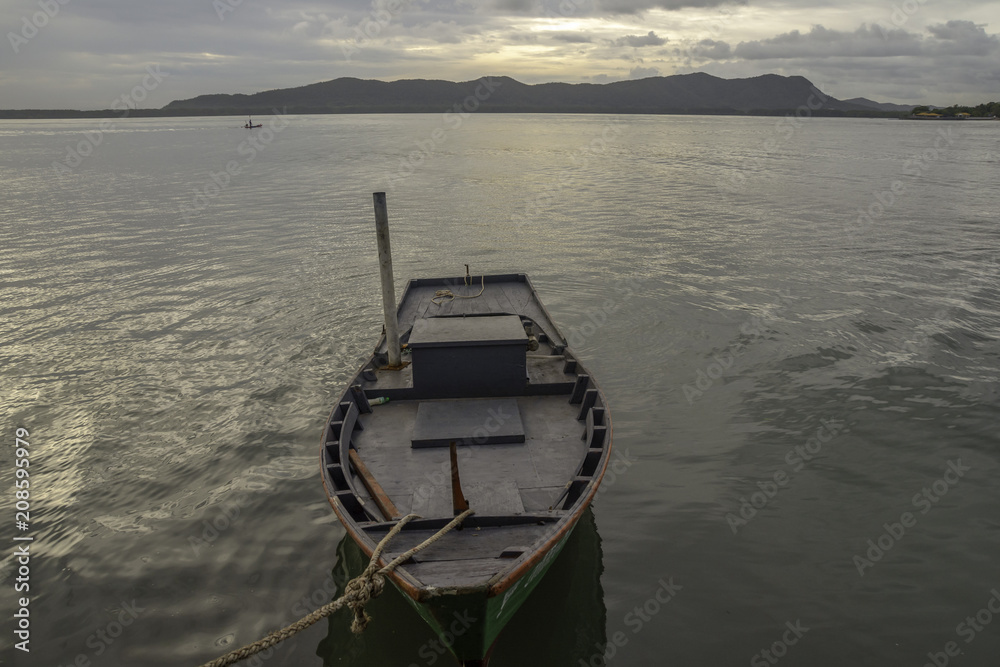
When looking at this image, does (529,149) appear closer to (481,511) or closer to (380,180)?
(380,180)

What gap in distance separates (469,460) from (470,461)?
0.10 feet

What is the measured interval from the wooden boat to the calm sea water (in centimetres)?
166

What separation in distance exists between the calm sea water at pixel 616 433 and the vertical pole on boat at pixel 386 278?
2.99m

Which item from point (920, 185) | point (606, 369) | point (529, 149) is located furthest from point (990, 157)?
point (606, 369)

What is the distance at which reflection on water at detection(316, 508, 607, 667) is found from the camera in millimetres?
7516

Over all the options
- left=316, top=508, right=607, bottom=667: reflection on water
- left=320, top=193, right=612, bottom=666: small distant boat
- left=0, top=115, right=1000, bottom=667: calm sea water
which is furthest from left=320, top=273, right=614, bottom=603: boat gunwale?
left=0, top=115, right=1000, bottom=667: calm sea water

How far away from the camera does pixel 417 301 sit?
16609mm

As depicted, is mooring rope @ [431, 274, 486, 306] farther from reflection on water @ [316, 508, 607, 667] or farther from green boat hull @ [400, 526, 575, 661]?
green boat hull @ [400, 526, 575, 661]

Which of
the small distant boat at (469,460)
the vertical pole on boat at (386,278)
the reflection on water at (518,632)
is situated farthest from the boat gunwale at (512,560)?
the vertical pole on boat at (386,278)

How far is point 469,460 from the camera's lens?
8789 millimetres

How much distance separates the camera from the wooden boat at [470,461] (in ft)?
20.1

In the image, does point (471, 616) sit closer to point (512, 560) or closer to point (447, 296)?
point (512, 560)

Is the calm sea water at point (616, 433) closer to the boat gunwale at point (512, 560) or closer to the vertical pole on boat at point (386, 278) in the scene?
the boat gunwale at point (512, 560)

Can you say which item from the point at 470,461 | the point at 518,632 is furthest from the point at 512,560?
the point at 470,461
